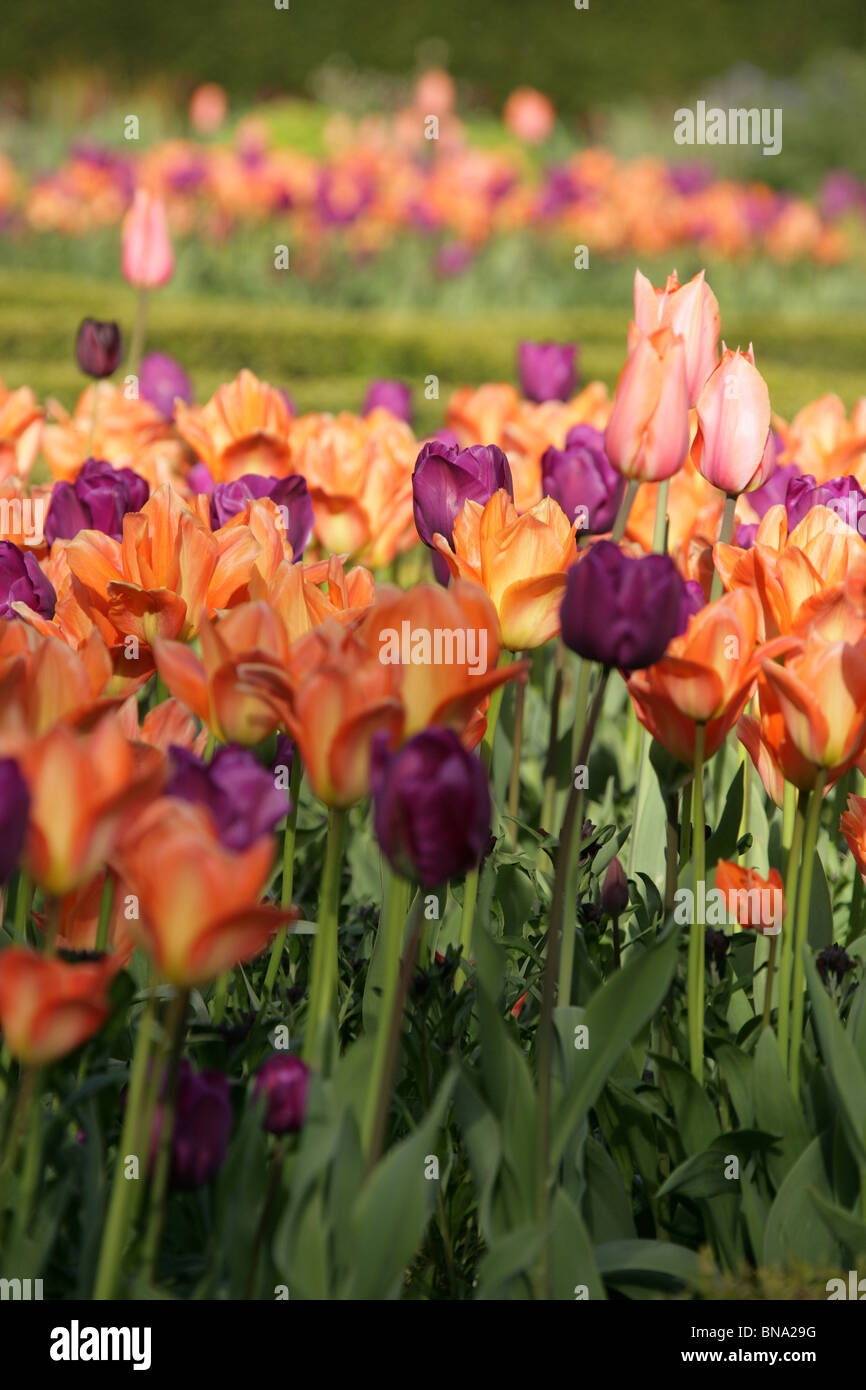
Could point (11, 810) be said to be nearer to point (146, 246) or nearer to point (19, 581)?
point (19, 581)

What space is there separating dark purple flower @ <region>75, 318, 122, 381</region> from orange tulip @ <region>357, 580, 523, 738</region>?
178cm

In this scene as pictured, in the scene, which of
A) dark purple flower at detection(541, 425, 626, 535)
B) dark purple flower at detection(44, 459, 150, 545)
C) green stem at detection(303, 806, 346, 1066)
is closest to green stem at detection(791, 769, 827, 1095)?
green stem at detection(303, 806, 346, 1066)

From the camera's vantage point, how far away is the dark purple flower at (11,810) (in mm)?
1163

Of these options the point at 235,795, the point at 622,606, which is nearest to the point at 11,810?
the point at 235,795

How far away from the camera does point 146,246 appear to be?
3.54 metres

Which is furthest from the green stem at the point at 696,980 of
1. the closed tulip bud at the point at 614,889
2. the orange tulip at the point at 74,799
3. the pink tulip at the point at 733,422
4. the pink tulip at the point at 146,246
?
the pink tulip at the point at 146,246

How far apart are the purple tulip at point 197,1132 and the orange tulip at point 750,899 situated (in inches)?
30.8

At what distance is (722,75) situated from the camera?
873 inches

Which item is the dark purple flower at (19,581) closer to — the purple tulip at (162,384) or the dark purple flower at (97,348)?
the dark purple flower at (97,348)

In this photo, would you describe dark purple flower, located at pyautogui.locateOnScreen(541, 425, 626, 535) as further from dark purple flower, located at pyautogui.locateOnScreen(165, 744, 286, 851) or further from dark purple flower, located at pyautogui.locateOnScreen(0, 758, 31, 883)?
dark purple flower, located at pyautogui.locateOnScreen(0, 758, 31, 883)

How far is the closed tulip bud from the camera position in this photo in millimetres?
1996
